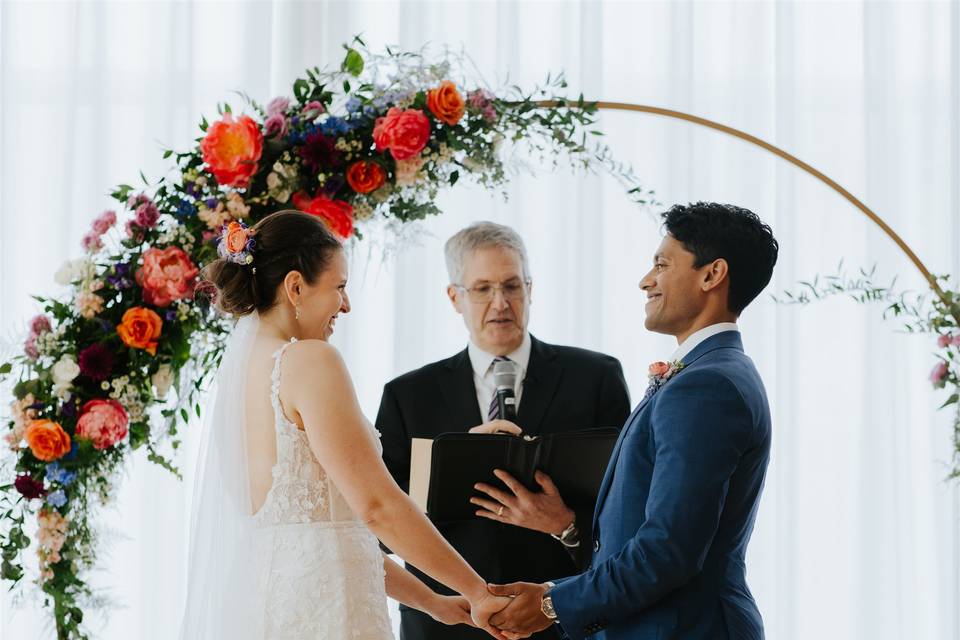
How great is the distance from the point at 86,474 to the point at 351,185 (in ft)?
3.89

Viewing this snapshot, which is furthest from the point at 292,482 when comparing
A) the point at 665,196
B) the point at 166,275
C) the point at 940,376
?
the point at 665,196

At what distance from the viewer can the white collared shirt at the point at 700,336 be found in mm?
2314

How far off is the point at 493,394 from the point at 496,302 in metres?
0.28

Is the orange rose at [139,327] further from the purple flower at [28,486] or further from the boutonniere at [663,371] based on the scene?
the boutonniere at [663,371]

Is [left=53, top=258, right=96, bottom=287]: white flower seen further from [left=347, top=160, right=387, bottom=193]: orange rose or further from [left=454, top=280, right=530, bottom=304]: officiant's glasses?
[left=454, top=280, right=530, bottom=304]: officiant's glasses

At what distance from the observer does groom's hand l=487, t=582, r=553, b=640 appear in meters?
2.47

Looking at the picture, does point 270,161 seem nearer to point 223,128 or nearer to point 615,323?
point 223,128

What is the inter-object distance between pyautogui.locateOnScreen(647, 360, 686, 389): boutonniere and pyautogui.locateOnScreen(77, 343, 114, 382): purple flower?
167 cm

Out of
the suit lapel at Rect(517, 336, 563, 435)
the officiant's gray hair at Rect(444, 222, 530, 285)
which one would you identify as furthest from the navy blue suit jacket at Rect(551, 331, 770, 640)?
the officiant's gray hair at Rect(444, 222, 530, 285)

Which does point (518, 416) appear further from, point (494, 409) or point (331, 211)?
point (331, 211)

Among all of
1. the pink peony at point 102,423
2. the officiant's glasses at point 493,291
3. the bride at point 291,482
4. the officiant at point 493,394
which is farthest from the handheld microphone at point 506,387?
the pink peony at point 102,423

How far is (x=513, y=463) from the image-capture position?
273 centimetres

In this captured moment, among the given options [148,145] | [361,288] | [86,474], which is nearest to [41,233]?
[148,145]

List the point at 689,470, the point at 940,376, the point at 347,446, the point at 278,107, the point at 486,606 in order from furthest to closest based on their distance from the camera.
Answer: the point at 940,376, the point at 278,107, the point at 486,606, the point at 347,446, the point at 689,470
